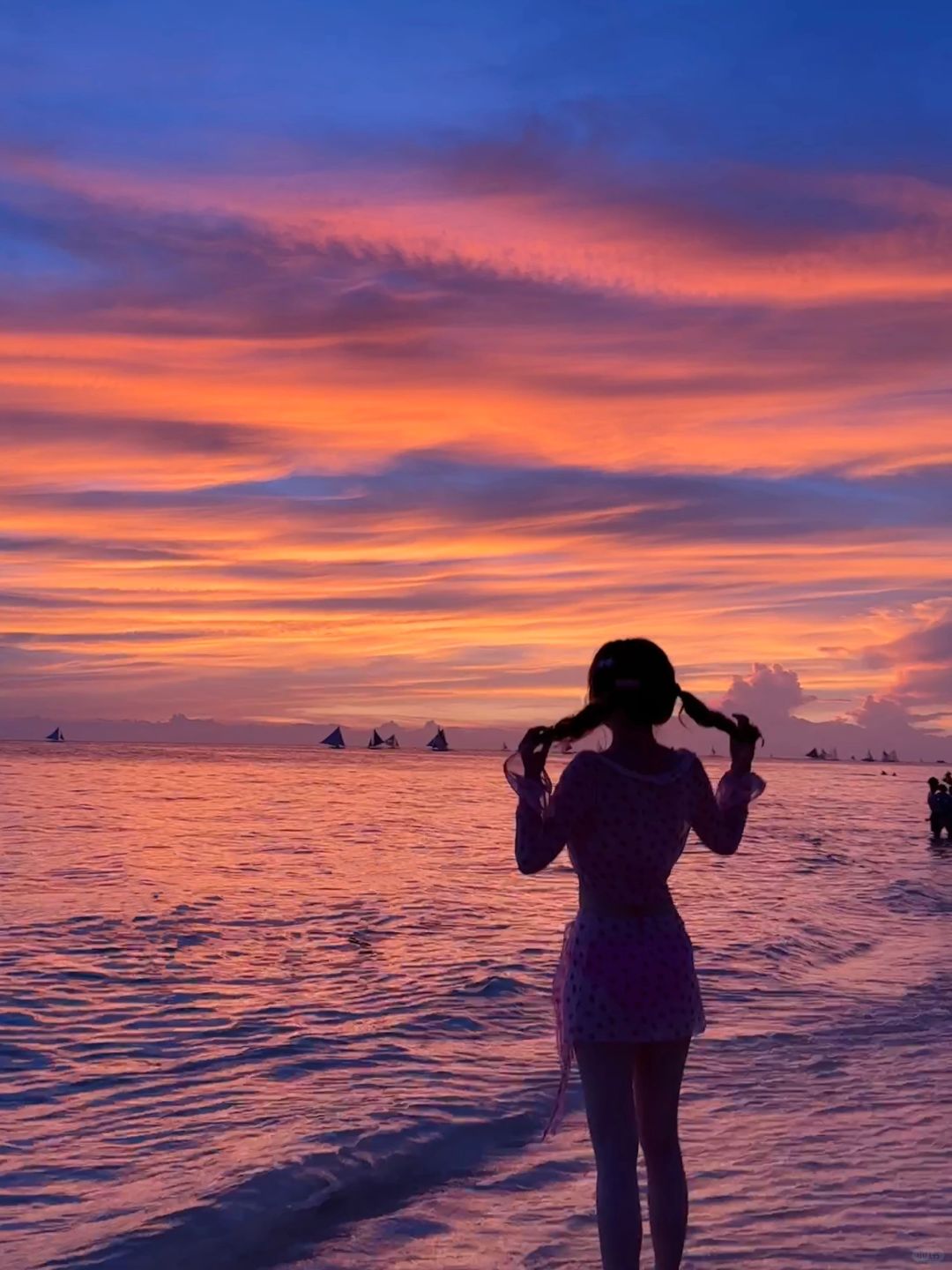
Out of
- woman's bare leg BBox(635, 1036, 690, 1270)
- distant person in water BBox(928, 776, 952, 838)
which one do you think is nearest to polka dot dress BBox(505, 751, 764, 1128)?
woman's bare leg BBox(635, 1036, 690, 1270)

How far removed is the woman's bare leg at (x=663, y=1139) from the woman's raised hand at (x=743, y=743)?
3.23 ft

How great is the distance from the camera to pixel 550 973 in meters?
13.9

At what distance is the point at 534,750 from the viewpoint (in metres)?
4.51

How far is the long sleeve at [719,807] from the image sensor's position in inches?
183

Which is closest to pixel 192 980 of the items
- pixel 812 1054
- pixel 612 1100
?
pixel 812 1054

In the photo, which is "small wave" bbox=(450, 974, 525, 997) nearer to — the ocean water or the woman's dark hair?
the ocean water

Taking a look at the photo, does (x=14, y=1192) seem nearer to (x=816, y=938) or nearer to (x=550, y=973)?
(x=550, y=973)

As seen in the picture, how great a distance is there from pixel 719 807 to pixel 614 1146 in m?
1.23

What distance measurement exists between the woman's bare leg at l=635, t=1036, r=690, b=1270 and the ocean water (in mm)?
1369

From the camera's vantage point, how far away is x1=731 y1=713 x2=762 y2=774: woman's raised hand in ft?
15.4

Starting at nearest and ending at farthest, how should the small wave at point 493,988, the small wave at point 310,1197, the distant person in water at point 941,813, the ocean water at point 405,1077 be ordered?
the small wave at point 310,1197
the ocean water at point 405,1077
the small wave at point 493,988
the distant person in water at point 941,813

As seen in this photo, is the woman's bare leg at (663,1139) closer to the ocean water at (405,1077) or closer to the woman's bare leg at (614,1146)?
the woman's bare leg at (614,1146)

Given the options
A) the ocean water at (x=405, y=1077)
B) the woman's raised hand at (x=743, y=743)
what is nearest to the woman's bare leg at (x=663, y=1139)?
the woman's raised hand at (x=743, y=743)

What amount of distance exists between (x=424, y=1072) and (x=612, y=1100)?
5.71m
